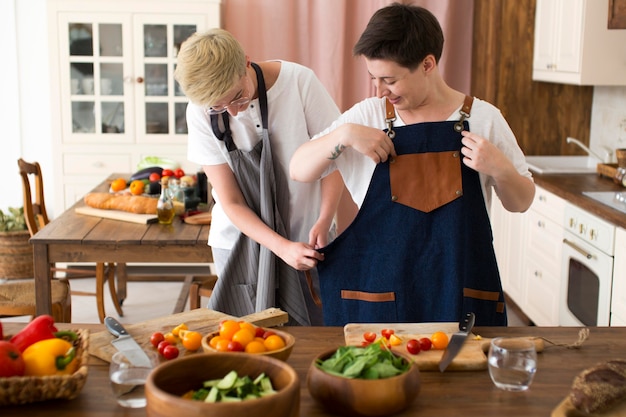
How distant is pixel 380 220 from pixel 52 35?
12.5ft

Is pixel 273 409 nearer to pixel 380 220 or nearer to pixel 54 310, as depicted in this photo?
pixel 380 220

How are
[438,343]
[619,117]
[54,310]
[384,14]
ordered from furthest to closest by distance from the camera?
[619,117] < [54,310] < [384,14] < [438,343]

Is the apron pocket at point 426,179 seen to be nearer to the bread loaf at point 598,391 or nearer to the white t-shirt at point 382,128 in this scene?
the white t-shirt at point 382,128

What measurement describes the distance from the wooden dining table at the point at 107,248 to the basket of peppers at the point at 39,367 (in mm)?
1676

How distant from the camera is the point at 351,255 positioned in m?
2.25

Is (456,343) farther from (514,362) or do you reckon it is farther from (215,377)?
(215,377)

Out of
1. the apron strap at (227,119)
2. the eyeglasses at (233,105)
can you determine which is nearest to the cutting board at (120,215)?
the apron strap at (227,119)

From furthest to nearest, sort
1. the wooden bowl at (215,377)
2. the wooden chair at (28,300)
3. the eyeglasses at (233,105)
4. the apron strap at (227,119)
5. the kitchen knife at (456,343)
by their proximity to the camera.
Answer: the wooden chair at (28,300) < the apron strap at (227,119) < the eyeglasses at (233,105) < the kitchen knife at (456,343) < the wooden bowl at (215,377)

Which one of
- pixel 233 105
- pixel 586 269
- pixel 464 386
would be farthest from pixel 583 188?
pixel 464 386

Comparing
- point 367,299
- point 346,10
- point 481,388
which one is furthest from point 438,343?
point 346,10

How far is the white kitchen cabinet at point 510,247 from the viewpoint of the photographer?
4.69 m

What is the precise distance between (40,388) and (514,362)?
865 mm

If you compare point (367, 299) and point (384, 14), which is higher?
point (384, 14)

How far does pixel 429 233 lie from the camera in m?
2.17
